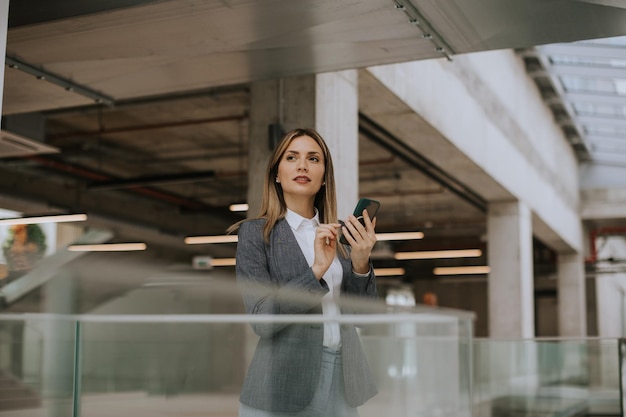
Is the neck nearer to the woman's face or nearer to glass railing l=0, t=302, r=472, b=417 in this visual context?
the woman's face

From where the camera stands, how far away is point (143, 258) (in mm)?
23984

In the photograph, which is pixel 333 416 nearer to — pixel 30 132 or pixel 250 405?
pixel 250 405

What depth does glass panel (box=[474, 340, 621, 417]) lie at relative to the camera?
7457mm

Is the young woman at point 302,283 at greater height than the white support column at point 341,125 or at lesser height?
lesser

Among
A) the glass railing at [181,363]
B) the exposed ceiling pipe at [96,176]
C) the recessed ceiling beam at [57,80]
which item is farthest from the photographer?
the exposed ceiling pipe at [96,176]

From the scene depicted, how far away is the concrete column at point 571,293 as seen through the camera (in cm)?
2141

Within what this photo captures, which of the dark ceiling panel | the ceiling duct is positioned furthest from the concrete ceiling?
the ceiling duct

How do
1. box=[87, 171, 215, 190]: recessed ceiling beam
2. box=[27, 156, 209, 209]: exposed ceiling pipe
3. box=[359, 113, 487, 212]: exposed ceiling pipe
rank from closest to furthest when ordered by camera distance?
box=[359, 113, 487, 212]: exposed ceiling pipe, box=[87, 171, 215, 190]: recessed ceiling beam, box=[27, 156, 209, 209]: exposed ceiling pipe

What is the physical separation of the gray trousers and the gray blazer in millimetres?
15

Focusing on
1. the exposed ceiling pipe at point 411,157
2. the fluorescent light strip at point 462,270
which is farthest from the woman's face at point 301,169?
the fluorescent light strip at point 462,270

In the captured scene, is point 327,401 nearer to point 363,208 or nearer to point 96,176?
point 363,208

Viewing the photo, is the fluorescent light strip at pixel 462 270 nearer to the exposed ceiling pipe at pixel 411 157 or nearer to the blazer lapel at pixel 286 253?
the exposed ceiling pipe at pixel 411 157

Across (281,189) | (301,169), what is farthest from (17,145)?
(301,169)

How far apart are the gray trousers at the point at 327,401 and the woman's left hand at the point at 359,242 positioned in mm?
250
